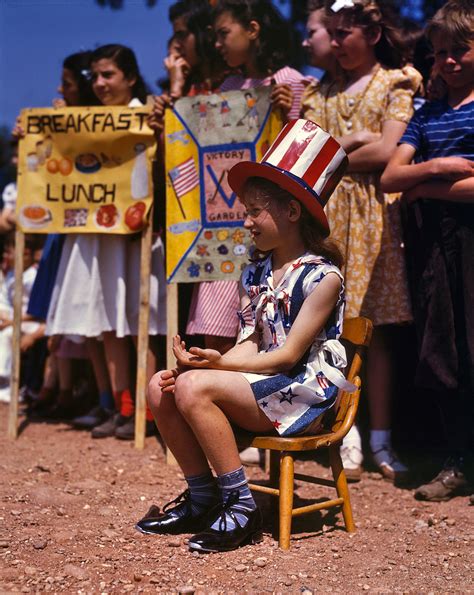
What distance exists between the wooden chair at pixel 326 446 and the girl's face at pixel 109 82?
2.72m

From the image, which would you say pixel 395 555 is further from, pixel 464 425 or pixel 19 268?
pixel 19 268

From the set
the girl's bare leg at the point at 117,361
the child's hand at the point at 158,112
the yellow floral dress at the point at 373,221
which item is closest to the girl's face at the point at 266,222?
the yellow floral dress at the point at 373,221

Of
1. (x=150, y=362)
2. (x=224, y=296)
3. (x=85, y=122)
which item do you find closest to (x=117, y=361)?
(x=150, y=362)

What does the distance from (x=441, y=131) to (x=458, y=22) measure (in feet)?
1.79

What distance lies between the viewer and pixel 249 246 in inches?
193

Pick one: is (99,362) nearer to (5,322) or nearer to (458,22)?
(5,322)

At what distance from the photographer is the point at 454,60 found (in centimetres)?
424

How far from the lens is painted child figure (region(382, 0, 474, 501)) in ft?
13.8

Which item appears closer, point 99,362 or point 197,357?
point 197,357

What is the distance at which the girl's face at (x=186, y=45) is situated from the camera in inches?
218

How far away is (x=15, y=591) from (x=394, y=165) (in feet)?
9.12

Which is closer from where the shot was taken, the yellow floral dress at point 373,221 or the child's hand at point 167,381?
the child's hand at point 167,381

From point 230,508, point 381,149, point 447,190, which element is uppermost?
point 381,149

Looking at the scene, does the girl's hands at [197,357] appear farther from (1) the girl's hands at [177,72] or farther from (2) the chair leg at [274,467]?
(1) the girl's hands at [177,72]
